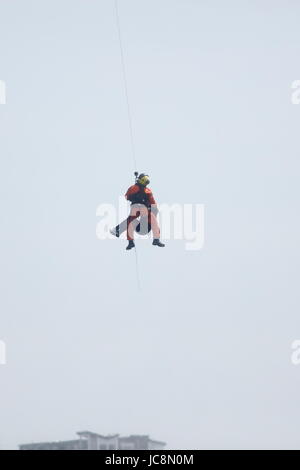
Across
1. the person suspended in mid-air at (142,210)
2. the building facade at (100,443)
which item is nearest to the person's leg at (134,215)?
the person suspended in mid-air at (142,210)

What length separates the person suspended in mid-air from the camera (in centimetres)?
4341

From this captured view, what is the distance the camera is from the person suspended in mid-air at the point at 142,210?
43.4 m

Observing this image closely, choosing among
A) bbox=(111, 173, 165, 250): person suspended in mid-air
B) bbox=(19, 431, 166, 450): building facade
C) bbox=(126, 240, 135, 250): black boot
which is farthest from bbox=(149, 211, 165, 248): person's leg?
bbox=(19, 431, 166, 450): building facade

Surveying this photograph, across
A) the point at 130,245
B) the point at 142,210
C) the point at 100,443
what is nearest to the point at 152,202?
the point at 142,210

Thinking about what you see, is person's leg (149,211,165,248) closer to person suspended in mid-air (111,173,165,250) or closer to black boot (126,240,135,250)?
person suspended in mid-air (111,173,165,250)

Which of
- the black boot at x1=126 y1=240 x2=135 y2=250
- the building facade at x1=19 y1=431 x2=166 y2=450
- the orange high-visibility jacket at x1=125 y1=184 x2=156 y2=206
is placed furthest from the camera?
the building facade at x1=19 y1=431 x2=166 y2=450

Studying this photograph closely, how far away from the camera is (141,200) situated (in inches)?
1716

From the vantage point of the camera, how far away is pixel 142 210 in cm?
4356

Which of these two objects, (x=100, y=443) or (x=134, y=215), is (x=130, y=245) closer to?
(x=134, y=215)

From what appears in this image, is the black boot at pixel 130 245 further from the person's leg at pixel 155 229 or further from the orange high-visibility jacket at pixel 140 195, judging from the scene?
the orange high-visibility jacket at pixel 140 195
